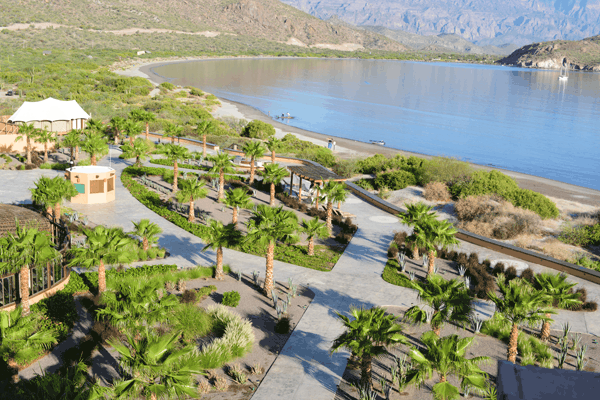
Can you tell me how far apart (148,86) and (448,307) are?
9214 cm

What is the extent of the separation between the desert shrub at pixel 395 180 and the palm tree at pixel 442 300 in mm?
23401

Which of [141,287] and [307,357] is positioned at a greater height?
[141,287]

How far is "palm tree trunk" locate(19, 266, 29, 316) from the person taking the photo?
16859mm

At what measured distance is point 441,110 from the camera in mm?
112188

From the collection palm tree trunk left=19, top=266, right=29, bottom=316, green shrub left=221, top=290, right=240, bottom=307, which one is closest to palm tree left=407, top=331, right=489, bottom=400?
green shrub left=221, top=290, right=240, bottom=307

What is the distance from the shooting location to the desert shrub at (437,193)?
123 feet

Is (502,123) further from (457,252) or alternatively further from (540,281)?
(540,281)

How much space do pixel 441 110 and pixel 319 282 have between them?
97225 mm

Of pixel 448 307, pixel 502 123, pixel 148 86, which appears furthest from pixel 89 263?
pixel 502 123

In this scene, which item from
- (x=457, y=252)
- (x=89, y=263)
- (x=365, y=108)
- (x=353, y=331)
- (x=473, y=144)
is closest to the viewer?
(x=353, y=331)

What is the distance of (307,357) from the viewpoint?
54.6ft

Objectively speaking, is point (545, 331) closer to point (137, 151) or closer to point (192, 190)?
point (192, 190)

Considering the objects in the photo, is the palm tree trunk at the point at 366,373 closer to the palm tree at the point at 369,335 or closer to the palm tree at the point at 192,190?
the palm tree at the point at 369,335

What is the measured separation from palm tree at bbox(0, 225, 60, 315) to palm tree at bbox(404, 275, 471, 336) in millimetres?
11685
